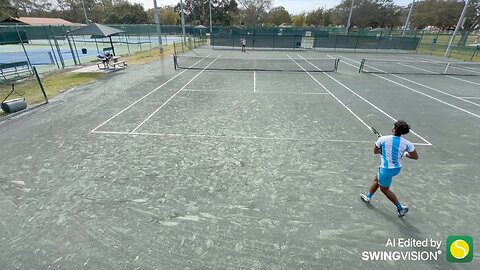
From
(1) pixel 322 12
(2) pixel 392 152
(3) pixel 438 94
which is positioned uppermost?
(1) pixel 322 12

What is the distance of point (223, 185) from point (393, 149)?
313 cm

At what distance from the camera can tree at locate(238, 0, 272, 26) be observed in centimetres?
8481

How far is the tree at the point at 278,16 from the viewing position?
96.3m

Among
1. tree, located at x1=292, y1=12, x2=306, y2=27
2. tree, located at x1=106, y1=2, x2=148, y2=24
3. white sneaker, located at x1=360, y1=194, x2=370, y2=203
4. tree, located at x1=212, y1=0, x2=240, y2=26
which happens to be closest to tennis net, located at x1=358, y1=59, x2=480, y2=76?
white sneaker, located at x1=360, y1=194, x2=370, y2=203

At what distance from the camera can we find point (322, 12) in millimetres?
91938

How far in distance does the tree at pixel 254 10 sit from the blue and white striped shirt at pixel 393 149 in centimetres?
9370

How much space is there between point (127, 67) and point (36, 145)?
44.5 feet

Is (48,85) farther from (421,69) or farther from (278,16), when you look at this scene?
(278,16)

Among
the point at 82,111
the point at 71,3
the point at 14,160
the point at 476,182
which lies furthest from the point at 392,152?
the point at 71,3

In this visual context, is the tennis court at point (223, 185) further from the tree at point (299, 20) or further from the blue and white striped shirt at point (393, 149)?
the tree at point (299, 20)

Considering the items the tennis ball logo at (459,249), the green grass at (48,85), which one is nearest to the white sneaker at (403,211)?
the tennis ball logo at (459,249)

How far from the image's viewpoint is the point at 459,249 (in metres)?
3.46

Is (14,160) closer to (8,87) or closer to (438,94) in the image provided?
(8,87)

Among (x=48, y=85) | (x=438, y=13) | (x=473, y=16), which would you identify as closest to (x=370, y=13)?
(x=438, y=13)
